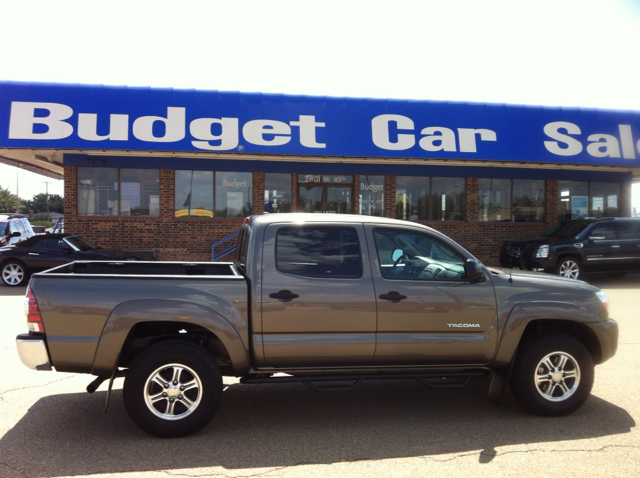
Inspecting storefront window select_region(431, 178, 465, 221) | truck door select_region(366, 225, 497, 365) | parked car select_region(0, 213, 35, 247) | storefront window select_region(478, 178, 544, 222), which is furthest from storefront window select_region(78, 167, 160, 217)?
truck door select_region(366, 225, 497, 365)

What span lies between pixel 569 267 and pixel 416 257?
36.9 ft

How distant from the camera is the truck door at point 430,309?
4465mm

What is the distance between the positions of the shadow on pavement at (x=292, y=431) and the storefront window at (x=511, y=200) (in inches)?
571

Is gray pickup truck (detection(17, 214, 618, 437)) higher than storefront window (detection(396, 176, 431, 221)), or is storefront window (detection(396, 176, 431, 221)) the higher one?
storefront window (detection(396, 176, 431, 221))

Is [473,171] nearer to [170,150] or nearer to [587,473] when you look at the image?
[170,150]

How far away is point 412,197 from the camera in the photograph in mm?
18672

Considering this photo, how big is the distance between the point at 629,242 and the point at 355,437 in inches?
530

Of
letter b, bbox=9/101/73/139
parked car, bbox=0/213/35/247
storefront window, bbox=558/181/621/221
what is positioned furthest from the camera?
storefront window, bbox=558/181/621/221

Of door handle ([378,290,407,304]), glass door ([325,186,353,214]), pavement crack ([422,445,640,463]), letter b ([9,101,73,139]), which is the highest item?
letter b ([9,101,73,139])

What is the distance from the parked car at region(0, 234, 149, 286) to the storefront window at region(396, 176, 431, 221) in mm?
9118

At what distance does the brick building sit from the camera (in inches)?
612

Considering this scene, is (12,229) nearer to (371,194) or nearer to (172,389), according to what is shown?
(371,194)

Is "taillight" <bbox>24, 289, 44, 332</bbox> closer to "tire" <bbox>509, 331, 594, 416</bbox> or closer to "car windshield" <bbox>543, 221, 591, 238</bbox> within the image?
"tire" <bbox>509, 331, 594, 416</bbox>

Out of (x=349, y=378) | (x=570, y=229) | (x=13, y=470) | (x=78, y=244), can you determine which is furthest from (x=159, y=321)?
(x=570, y=229)
